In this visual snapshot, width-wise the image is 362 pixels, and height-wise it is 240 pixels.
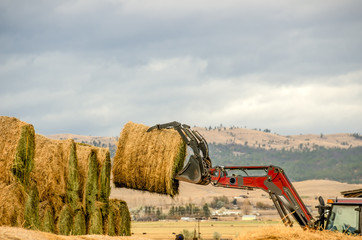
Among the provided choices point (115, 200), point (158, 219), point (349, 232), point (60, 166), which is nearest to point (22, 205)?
point (60, 166)

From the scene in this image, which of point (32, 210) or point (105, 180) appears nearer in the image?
point (32, 210)

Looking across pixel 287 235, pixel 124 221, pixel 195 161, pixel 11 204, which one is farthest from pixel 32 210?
pixel 287 235

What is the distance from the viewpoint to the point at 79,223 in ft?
57.7

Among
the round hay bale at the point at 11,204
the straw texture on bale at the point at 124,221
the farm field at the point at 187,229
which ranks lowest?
the farm field at the point at 187,229

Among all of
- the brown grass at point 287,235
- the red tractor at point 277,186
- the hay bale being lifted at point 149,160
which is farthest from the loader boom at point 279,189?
the hay bale being lifted at point 149,160

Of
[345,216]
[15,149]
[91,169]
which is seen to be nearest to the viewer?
[345,216]

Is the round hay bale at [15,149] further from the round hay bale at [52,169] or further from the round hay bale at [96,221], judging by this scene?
the round hay bale at [96,221]

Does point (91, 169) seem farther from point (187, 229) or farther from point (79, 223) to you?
point (187, 229)

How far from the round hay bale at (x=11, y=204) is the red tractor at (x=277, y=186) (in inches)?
171

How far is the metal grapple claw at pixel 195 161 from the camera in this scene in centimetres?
1522

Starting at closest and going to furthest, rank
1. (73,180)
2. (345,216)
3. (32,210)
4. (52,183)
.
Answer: (345,216), (32,210), (52,183), (73,180)

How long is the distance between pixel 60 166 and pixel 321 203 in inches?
311

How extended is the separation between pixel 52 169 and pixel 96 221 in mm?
2541

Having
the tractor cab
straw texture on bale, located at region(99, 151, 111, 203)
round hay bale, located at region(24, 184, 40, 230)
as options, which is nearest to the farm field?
straw texture on bale, located at region(99, 151, 111, 203)
